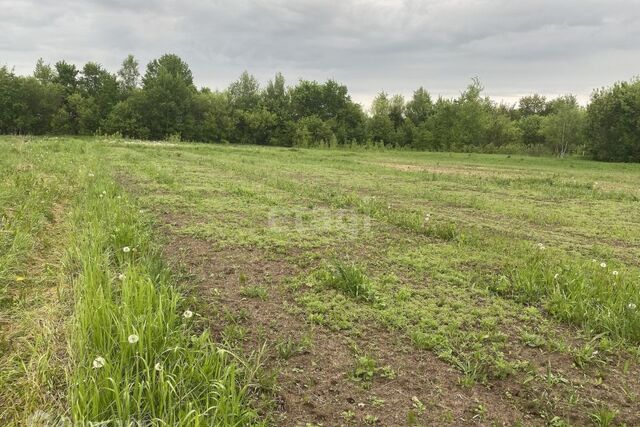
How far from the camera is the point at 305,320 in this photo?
417 centimetres

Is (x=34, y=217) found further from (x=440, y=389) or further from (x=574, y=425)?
(x=574, y=425)

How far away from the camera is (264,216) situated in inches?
336

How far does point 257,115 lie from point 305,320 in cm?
5569

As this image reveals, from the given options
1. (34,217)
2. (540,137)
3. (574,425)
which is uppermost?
(540,137)

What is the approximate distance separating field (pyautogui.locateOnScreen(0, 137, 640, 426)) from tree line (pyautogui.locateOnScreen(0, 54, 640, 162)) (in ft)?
141

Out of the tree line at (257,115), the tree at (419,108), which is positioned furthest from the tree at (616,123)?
the tree at (419,108)

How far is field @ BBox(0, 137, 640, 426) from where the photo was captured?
2.89m

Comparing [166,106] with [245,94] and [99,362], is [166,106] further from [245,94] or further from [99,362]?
[99,362]

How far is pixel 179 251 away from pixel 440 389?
4.01 m

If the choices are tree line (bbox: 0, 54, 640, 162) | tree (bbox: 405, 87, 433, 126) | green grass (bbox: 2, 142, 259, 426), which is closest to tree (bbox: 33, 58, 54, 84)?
tree line (bbox: 0, 54, 640, 162)

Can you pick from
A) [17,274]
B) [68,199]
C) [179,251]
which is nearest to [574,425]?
[179,251]

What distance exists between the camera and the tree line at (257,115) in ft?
172

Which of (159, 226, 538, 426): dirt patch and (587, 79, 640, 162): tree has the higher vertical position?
(587, 79, 640, 162): tree

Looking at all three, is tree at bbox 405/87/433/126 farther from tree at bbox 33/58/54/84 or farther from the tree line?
tree at bbox 33/58/54/84
